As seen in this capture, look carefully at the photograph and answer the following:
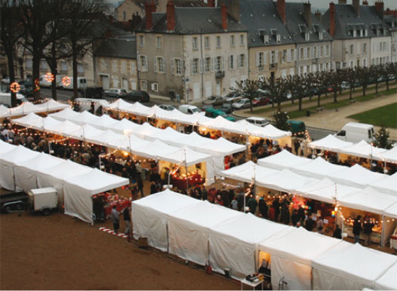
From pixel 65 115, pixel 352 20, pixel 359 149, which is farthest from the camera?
pixel 352 20

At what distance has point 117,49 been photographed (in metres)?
53.2

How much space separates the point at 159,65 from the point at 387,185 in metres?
32.0

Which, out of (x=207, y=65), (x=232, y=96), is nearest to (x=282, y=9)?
(x=207, y=65)

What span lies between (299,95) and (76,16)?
18.3 meters

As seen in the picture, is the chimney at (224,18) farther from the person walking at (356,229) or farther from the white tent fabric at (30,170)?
the person walking at (356,229)

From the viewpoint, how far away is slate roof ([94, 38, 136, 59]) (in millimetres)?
51750

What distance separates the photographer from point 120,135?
26750mm

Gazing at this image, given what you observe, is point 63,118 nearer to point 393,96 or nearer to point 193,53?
point 193,53

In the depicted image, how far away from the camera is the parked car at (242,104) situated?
42.6 metres

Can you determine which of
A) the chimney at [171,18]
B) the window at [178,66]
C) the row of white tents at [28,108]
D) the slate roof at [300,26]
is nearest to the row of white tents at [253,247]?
the row of white tents at [28,108]

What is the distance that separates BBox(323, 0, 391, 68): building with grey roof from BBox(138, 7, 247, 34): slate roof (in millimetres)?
16952

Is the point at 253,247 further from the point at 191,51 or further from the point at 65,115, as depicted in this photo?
the point at 191,51

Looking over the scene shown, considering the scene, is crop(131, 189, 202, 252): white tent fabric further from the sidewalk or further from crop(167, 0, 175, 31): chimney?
crop(167, 0, 175, 31): chimney

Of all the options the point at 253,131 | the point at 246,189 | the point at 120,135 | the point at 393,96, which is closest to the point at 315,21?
the point at 393,96
